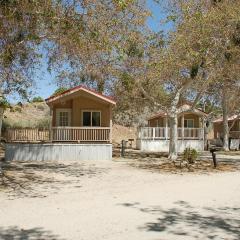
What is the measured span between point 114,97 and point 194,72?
763 centimetres

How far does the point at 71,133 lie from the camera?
29.6 m

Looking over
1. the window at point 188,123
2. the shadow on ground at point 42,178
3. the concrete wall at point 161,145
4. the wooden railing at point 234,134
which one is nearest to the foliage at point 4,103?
the shadow on ground at point 42,178

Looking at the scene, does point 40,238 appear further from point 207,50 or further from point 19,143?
point 19,143

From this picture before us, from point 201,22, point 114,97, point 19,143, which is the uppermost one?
point 201,22

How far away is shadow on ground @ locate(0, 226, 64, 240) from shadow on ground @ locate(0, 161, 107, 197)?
4.83 metres

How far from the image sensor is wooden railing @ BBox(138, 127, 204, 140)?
141ft

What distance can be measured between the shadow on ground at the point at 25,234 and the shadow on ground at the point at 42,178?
483cm

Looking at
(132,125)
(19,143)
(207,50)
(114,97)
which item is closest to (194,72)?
(207,50)

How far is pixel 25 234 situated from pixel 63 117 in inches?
899

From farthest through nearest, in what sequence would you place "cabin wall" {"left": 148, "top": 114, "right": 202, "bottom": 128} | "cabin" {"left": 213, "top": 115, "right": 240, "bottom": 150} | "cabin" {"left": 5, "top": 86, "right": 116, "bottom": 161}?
1. "cabin" {"left": 213, "top": 115, "right": 240, "bottom": 150}
2. "cabin wall" {"left": 148, "top": 114, "right": 202, "bottom": 128}
3. "cabin" {"left": 5, "top": 86, "right": 116, "bottom": 161}

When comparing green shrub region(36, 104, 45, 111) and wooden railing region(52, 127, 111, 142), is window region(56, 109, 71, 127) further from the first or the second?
green shrub region(36, 104, 45, 111)

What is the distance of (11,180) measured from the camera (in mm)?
17562

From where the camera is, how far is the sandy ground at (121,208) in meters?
9.15

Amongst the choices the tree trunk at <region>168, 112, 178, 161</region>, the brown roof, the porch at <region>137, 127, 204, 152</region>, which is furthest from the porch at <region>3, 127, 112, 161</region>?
the porch at <region>137, 127, 204, 152</region>
